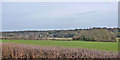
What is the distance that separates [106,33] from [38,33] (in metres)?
18.6

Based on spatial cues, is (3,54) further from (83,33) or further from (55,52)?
(83,33)

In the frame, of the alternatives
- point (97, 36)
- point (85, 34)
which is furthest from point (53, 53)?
point (85, 34)

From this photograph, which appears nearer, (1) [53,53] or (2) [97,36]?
(1) [53,53]

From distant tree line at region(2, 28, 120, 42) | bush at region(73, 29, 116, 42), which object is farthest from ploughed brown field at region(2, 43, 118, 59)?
bush at region(73, 29, 116, 42)

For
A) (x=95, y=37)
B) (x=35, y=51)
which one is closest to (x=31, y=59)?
(x=35, y=51)

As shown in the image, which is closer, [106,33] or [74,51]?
[74,51]

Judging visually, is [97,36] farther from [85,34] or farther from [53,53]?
[53,53]

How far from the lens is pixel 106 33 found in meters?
35.5

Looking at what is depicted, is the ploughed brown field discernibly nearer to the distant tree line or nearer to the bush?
the distant tree line

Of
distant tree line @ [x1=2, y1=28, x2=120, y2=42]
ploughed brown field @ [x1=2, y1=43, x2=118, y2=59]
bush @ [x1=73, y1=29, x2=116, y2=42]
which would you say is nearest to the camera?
ploughed brown field @ [x1=2, y1=43, x2=118, y2=59]

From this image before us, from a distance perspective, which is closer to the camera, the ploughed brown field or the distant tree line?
the ploughed brown field

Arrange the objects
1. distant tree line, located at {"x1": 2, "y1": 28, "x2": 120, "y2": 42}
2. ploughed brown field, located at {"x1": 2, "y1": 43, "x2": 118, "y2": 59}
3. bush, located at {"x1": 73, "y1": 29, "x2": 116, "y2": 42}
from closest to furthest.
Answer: ploughed brown field, located at {"x1": 2, "y1": 43, "x2": 118, "y2": 59}
bush, located at {"x1": 73, "y1": 29, "x2": 116, "y2": 42}
distant tree line, located at {"x1": 2, "y1": 28, "x2": 120, "y2": 42}

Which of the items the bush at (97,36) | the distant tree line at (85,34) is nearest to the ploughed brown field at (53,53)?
the distant tree line at (85,34)

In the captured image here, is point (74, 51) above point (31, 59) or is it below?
above
